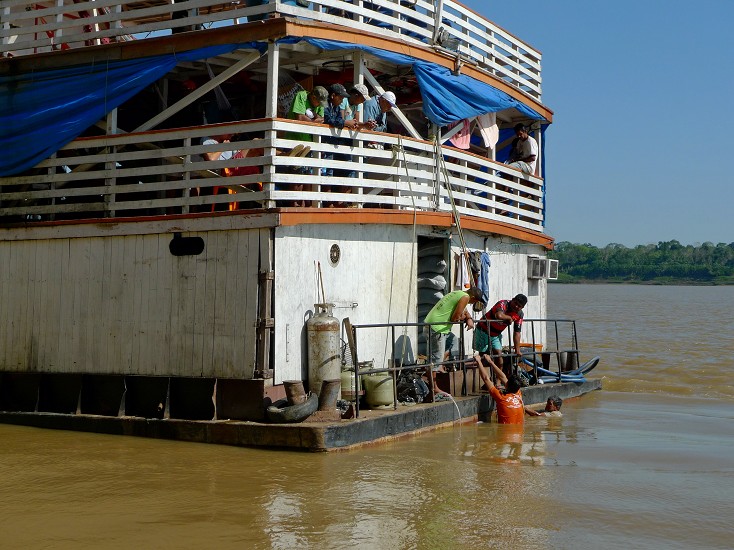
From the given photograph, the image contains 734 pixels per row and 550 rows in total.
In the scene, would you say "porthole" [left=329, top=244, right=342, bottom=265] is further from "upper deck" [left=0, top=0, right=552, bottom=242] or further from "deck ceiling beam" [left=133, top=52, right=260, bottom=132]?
"deck ceiling beam" [left=133, top=52, right=260, bottom=132]

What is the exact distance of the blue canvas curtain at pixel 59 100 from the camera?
1311 centimetres

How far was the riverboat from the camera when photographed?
1190 cm

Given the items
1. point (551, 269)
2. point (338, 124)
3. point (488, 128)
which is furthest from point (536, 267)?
point (338, 124)

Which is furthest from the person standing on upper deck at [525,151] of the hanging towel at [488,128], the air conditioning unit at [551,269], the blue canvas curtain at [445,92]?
the blue canvas curtain at [445,92]

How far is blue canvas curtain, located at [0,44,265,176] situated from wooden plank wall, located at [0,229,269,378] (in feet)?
4.48

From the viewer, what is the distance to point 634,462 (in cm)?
1142

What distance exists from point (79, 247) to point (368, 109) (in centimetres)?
430

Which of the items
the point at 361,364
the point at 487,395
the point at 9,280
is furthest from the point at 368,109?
the point at 9,280

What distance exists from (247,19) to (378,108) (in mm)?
3073

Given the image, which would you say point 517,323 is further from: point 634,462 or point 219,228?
point 219,228

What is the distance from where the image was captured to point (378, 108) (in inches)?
535

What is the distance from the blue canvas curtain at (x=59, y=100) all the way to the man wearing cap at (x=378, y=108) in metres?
2.32

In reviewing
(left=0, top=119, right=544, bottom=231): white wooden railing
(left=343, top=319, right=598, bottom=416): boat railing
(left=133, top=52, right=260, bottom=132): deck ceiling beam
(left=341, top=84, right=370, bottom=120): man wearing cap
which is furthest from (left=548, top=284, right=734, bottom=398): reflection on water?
(left=133, top=52, right=260, bottom=132): deck ceiling beam

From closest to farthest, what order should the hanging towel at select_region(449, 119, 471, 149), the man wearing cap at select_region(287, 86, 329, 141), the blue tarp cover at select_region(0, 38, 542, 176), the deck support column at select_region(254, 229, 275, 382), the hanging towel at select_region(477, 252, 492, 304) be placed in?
the deck support column at select_region(254, 229, 275, 382), the man wearing cap at select_region(287, 86, 329, 141), the blue tarp cover at select_region(0, 38, 542, 176), the hanging towel at select_region(477, 252, 492, 304), the hanging towel at select_region(449, 119, 471, 149)
